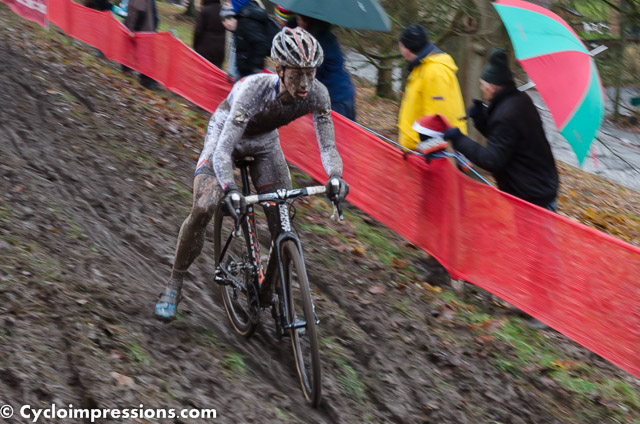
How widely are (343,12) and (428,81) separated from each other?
1303 millimetres

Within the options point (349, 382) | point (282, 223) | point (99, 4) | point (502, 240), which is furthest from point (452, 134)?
point (99, 4)

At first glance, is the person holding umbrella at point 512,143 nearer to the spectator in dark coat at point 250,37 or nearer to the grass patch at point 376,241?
the grass patch at point 376,241

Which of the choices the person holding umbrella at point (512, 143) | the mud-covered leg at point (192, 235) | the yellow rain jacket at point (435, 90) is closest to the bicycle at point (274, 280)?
the mud-covered leg at point (192, 235)

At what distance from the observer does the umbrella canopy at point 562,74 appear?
5.05 meters

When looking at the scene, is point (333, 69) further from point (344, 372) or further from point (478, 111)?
point (344, 372)

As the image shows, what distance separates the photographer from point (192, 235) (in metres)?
5.16

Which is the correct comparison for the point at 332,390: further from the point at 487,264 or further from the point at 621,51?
the point at 621,51

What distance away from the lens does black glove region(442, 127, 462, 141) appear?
20.5ft

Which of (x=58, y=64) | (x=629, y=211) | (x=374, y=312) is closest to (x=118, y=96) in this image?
(x=58, y=64)

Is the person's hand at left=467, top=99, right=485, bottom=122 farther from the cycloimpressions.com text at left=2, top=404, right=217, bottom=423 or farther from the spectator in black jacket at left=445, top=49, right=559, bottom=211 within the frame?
the cycloimpressions.com text at left=2, top=404, right=217, bottom=423

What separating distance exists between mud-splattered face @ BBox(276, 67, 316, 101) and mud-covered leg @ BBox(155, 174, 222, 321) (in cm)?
94

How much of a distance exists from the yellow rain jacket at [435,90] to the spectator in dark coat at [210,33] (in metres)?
4.86

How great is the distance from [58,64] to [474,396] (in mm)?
9121

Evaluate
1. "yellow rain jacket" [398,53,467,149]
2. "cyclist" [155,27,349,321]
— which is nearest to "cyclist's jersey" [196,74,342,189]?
"cyclist" [155,27,349,321]
